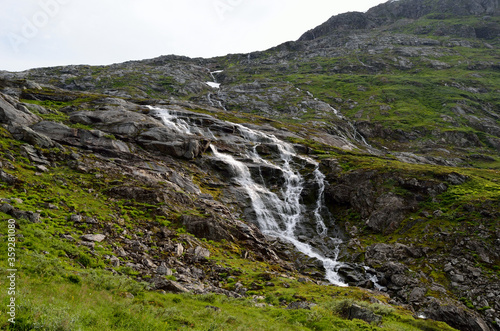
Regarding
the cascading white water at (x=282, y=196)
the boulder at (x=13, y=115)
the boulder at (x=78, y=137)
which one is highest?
the boulder at (x=13, y=115)

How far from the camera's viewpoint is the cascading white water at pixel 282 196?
38.7 meters

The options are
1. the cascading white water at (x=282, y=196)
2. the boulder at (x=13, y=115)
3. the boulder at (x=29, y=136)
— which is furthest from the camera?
the cascading white water at (x=282, y=196)

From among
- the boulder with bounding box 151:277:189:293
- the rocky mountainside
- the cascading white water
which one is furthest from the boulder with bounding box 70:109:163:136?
the boulder with bounding box 151:277:189:293

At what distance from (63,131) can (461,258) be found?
54051mm

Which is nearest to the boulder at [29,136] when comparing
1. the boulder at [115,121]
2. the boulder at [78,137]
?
the boulder at [78,137]

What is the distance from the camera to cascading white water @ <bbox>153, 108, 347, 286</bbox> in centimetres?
3867

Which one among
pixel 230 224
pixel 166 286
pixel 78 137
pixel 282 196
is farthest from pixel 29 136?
pixel 282 196

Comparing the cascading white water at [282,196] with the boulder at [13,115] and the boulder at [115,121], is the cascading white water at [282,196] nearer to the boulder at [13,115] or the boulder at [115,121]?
the boulder at [115,121]

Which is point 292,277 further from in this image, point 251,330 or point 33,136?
point 33,136

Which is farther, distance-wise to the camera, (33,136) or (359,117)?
(359,117)

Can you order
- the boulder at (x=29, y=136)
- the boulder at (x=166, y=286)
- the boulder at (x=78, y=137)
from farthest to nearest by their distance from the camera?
the boulder at (x=78, y=137) → the boulder at (x=29, y=136) → the boulder at (x=166, y=286)

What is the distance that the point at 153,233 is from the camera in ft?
87.7

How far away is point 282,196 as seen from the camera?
1919 inches

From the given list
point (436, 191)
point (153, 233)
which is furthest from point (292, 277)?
point (436, 191)
